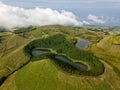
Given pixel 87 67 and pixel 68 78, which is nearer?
pixel 68 78

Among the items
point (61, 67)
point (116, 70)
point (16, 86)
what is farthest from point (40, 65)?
point (116, 70)

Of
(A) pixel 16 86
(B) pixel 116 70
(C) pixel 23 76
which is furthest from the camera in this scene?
(B) pixel 116 70

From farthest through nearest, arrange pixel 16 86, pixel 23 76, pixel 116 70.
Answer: pixel 116 70
pixel 23 76
pixel 16 86

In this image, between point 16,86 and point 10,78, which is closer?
point 16,86

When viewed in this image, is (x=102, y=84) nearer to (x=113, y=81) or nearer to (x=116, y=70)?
(x=113, y=81)

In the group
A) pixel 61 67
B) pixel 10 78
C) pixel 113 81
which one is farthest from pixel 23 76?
pixel 113 81

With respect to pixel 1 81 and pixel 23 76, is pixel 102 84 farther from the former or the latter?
pixel 1 81

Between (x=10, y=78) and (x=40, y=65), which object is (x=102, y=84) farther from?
(x=10, y=78)
